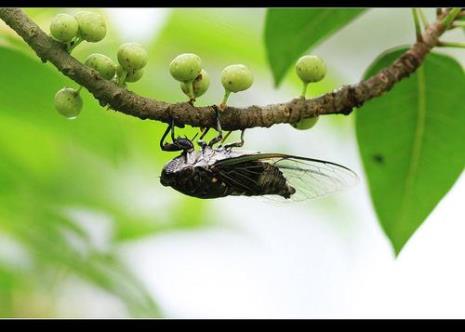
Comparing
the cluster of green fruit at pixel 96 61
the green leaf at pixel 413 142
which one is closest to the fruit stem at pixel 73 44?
the cluster of green fruit at pixel 96 61

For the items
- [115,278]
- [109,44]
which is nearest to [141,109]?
[115,278]

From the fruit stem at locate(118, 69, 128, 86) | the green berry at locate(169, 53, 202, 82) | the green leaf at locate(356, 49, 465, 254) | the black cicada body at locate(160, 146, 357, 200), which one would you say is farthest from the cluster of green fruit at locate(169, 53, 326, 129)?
the green leaf at locate(356, 49, 465, 254)

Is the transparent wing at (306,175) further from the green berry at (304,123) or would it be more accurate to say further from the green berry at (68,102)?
the green berry at (68,102)

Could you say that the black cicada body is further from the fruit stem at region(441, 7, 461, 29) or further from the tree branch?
the fruit stem at region(441, 7, 461, 29)

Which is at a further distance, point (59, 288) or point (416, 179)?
point (59, 288)

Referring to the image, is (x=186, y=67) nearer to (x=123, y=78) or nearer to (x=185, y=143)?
(x=123, y=78)

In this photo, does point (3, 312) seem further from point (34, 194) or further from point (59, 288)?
point (34, 194)
